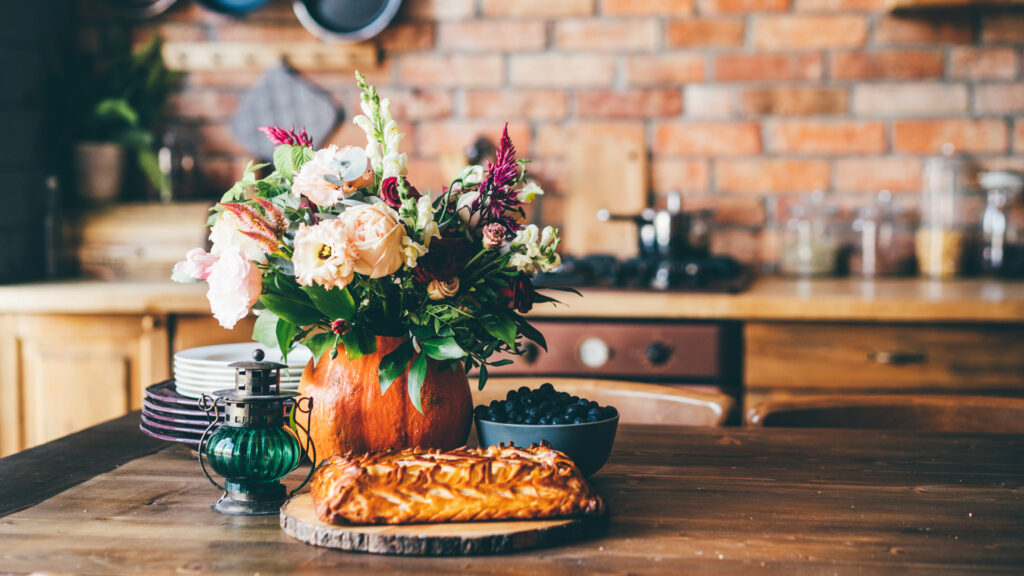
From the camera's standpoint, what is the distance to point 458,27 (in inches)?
110

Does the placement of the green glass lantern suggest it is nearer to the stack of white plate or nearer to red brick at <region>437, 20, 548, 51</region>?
the stack of white plate

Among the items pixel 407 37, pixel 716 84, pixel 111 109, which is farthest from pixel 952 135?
pixel 111 109

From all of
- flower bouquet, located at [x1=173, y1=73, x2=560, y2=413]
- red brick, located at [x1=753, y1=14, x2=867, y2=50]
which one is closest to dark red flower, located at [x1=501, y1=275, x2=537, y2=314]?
flower bouquet, located at [x1=173, y1=73, x2=560, y2=413]

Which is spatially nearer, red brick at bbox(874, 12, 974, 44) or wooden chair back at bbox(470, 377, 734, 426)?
wooden chair back at bbox(470, 377, 734, 426)

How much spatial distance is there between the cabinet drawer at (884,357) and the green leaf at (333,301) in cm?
135

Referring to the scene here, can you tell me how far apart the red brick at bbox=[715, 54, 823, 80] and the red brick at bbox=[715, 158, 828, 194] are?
0.78 feet

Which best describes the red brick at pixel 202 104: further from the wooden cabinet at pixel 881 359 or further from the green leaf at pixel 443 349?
the green leaf at pixel 443 349

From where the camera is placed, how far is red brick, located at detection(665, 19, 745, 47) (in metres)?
2.70

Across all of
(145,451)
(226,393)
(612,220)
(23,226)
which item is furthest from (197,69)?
(226,393)

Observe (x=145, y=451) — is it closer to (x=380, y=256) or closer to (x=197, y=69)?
(x=380, y=256)

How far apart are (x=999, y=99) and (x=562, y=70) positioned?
47.9 inches

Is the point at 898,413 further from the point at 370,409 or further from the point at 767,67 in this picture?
the point at 767,67

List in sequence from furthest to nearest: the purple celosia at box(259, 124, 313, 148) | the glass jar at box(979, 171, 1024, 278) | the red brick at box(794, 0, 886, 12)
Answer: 1. the red brick at box(794, 0, 886, 12)
2. the glass jar at box(979, 171, 1024, 278)
3. the purple celosia at box(259, 124, 313, 148)

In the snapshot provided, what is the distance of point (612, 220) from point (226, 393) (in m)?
1.85
